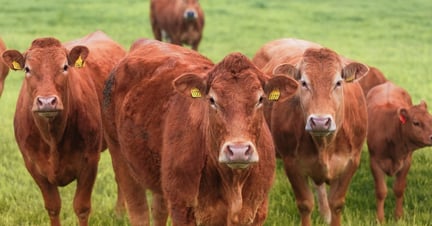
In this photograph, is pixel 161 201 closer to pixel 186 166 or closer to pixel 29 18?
pixel 186 166

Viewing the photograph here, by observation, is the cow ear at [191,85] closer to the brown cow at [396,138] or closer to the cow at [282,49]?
the cow at [282,49]

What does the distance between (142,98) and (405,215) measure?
9.72ft

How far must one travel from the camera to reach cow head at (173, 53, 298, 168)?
12.6 ft

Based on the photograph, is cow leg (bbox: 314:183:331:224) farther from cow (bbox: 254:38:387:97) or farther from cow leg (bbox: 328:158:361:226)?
cow (bbox: 254:38:387:97)

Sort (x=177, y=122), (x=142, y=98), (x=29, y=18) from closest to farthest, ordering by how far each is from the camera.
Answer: (x=177, y=122)
(x=142, y=98)
(x=29, y=18)

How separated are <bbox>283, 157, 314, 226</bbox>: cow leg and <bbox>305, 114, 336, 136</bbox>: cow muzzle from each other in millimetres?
984

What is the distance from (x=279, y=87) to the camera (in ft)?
14.1

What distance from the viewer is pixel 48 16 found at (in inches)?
912

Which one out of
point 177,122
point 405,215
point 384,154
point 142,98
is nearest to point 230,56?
point 177,122

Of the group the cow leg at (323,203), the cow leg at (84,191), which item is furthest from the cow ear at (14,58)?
the cow leg at (323,203)

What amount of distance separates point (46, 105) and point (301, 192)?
238cm

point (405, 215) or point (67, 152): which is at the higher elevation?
point (67, 152)

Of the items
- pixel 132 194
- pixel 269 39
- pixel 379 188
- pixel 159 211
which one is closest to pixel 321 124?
pixel 159 211

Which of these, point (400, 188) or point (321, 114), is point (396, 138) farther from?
point (321, 114)
